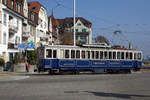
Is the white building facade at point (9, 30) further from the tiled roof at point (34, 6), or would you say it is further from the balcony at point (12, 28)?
the tiled roof at point (34, 6)

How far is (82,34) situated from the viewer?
300 ft

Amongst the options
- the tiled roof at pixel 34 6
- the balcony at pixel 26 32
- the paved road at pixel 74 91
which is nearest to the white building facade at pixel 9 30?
the balcony at pixel 26 32

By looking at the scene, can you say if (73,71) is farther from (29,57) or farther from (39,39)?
(39,39)

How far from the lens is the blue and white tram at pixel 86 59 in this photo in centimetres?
2377

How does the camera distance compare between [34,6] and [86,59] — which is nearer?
[86,59]

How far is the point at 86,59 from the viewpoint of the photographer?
83.4 feet

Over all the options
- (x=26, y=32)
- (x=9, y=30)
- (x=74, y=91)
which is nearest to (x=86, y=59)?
(x=74, y=91)

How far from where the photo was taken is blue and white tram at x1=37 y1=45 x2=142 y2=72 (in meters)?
23.8

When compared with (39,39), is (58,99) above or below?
below

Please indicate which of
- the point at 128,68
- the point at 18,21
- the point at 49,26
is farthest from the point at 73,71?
the point at 49,26

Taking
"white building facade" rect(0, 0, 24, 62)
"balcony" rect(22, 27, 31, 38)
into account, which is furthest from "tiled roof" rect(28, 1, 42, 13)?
"white building facade" rect(0, 0, 24, 62)

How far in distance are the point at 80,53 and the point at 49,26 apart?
1621 inches

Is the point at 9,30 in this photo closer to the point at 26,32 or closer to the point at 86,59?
the point at 26,32

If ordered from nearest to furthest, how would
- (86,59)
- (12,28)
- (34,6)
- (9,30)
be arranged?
(86,59), (9,30), (12,28), (34,6)
